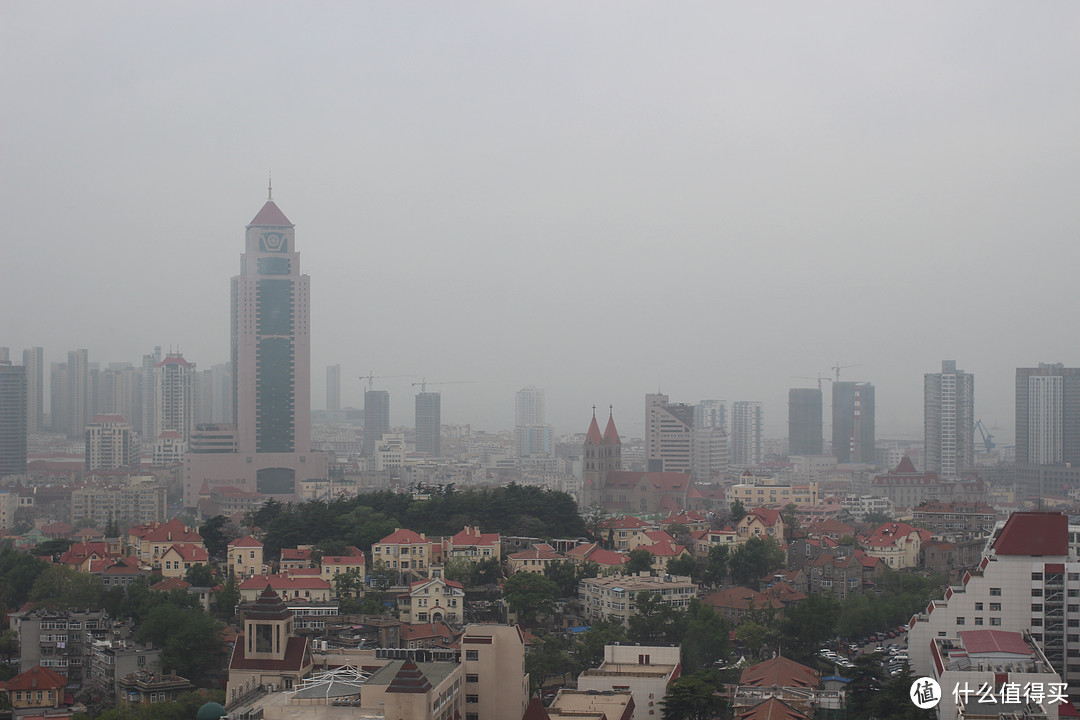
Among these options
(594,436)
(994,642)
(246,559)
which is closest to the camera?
(994,642)

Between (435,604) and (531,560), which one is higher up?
(531,560)

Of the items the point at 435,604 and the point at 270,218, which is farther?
the point at 270,218

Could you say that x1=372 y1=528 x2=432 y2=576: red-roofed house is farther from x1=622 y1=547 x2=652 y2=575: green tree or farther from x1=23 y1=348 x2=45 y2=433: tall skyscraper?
x1=23 y1=348 x2=45 y2=433: tall skyscraper

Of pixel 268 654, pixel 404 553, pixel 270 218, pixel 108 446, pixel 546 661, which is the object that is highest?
pixel 270 218

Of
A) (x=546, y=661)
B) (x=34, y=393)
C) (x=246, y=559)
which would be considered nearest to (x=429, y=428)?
(x=34, y=393)

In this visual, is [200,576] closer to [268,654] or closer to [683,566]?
[683,566]

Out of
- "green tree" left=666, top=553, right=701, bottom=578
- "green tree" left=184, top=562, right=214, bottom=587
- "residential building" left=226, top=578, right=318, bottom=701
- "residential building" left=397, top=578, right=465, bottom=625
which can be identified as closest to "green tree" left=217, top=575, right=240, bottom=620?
"green tree" left=184, top=562, right=214, bottom=587

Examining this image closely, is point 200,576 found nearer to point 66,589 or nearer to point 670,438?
point 66,589

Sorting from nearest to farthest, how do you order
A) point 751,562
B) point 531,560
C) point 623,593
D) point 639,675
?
1. point 639,675
2. point 623,593
3. point 531,560
4. point 751,562
